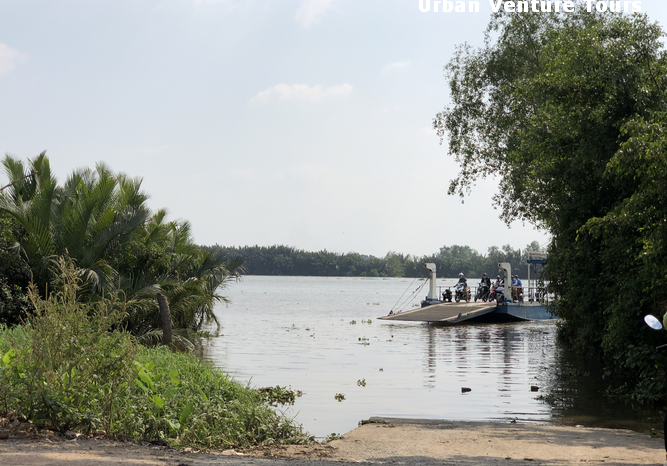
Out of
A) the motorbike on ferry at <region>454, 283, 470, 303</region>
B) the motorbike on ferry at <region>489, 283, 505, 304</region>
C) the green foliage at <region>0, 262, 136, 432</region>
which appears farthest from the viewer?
the motorbike on ferry at <region>454, 283, 470, 303</region>

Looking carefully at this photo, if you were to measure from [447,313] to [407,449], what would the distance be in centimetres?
2452

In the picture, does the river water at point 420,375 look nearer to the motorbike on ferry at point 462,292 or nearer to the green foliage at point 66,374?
the green foliage at point 66,374

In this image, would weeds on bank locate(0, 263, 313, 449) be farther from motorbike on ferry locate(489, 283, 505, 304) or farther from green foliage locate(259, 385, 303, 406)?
motorbike on ferry locate(489, 283, 505, 304)

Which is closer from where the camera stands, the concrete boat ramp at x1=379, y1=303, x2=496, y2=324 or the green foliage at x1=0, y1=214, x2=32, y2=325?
the green foliage at x1=0, y1=214, x2=32, y2=325

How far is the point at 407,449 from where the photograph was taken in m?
7.38

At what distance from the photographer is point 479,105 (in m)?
26.1

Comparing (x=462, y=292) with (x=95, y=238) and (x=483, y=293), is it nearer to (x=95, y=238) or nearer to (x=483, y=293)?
(x=483, y=293)

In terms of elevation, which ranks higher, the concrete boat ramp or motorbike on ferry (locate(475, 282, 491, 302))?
motorbike on ferry (locate(475, 282, 491, 302))

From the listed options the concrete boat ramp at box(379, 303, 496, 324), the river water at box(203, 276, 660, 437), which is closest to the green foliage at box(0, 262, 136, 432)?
the river water at box(203, 276, 660, 437)

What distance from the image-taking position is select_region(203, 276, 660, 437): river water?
10.8m

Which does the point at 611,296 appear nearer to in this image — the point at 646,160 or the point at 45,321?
the point at 646,160

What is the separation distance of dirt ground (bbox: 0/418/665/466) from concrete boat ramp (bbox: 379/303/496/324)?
21278mm

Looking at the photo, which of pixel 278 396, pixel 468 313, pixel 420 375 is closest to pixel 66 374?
pixel 278 396

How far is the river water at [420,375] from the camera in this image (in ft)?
35.4
